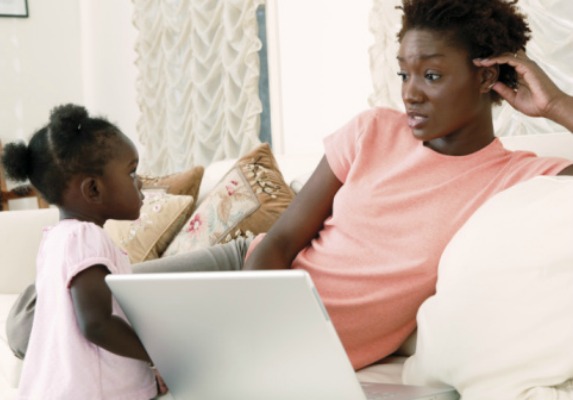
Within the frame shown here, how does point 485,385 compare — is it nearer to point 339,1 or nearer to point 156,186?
point 156,186

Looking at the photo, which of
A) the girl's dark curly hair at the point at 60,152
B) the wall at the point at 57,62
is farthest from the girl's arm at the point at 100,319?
the wall at the point at 57,62

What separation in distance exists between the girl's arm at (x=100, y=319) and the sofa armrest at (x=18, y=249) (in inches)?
65.1

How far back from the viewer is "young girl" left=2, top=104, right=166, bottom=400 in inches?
46.1

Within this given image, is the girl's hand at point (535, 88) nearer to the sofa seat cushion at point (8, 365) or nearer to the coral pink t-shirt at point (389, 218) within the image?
the coral pink t-shirt at point (389, 218)

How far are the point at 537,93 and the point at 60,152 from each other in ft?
2.81

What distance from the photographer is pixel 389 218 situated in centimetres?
139

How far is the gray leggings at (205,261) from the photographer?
5.61ft

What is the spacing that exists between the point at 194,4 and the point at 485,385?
331 cm

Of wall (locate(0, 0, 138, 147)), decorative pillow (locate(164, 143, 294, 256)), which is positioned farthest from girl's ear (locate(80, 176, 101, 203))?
wall (locate(0, 0, 138, 147))

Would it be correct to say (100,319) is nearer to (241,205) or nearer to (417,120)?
(417,120)

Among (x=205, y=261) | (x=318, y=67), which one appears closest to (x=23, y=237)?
(x=205, y=261)

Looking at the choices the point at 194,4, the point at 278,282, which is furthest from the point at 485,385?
the point at 194,4

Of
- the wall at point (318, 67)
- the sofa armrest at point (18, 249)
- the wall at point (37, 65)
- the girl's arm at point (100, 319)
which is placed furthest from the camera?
the wall at point (37, 65)

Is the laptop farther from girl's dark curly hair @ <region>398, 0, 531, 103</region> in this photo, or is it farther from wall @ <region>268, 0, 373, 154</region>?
wall @ <region>268, 0, 373, 154</region>
